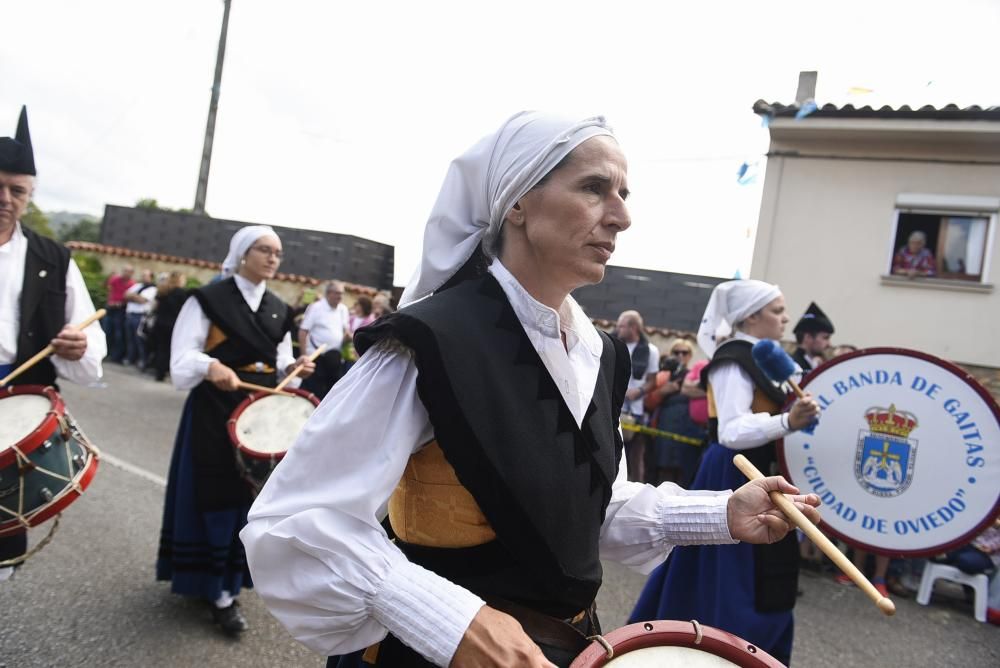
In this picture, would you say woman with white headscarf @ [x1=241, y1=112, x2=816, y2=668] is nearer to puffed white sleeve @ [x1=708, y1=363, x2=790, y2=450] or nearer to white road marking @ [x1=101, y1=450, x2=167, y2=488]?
puffed white sleeve @ [x1=708, y1=363, x2=790, y2=450]

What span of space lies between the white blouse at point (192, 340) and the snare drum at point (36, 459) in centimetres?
71

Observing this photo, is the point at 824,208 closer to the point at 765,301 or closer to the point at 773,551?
the point at 765,301

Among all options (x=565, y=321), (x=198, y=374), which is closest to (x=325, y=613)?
(x=565, y=321)

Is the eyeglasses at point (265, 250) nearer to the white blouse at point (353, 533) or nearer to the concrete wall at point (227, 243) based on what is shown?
the white blouse at point (353, 533)

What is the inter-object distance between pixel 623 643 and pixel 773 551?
2.21m

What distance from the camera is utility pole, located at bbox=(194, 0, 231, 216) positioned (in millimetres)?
15812

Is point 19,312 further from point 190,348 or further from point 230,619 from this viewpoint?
point 230,619

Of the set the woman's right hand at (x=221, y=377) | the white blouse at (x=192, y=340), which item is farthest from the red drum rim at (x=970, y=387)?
the white blouse at (x=192, y=340)

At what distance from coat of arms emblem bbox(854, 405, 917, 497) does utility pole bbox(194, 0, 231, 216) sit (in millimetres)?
15835

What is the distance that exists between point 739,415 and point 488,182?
228 cm

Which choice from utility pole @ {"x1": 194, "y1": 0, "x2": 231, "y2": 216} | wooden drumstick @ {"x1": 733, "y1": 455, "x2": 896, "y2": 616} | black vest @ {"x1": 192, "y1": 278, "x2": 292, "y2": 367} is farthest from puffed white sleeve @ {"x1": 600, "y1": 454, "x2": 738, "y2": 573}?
utility pole @ {"x1": 194, "y1": 0, "x2": 231, "y2": 216}

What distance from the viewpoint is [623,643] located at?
1.23 metres

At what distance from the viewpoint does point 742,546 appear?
314 centimetres

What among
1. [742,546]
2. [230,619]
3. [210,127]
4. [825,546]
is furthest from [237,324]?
[210,127]
